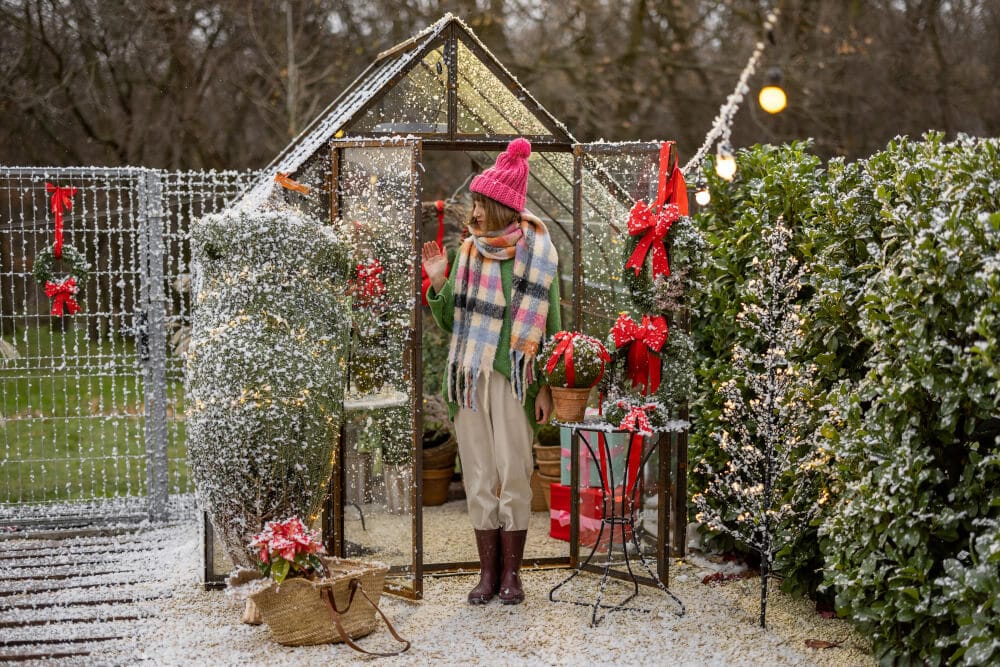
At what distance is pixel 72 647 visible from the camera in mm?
4586

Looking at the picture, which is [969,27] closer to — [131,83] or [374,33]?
[374,33]

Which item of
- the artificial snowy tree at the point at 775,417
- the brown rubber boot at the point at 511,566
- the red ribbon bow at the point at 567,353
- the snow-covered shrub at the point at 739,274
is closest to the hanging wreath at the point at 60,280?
the brown rubber boot at the point at 511,566

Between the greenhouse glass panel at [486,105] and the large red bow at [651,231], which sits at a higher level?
the greenhouse glass panel at [486,105]

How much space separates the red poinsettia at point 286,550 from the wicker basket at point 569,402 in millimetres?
1241

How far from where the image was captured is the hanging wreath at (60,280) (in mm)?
6539

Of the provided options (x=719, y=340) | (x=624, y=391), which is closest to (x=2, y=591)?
(x=624, y=391)

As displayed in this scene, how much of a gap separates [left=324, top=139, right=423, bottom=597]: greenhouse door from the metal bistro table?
0.79 m

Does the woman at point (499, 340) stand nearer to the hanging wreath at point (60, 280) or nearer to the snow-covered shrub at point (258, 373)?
the snow-covered shrub at point (258, 373)

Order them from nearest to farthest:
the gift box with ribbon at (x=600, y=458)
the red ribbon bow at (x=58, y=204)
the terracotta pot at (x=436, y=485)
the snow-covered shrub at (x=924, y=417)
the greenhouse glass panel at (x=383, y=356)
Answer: the snow-covered shrub at (x=924, y=417) < the greenhouse glass panel at (x=383, y=356) < the gift box with ribbon at (x=600, y=458) < the red ribbon bow at (x=58, y=204) < the terracotta pot at (x=436, y=485)

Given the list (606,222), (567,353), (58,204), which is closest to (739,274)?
(606,222)

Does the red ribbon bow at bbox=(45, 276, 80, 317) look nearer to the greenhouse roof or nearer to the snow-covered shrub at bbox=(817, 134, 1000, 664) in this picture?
the greenhouse roof

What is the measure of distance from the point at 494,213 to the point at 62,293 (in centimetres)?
324

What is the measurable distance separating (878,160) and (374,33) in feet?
32.6

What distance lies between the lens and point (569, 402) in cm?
477
